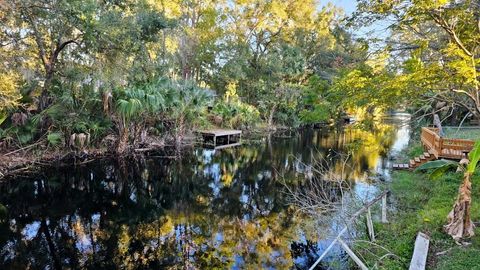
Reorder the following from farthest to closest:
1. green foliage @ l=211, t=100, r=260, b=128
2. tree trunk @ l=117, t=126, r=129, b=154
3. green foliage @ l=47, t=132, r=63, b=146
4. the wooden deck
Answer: green foliage @ l=211, t=100, r=260, b=128 < tree trunk @ l=117, t=126, r=129, b=154 < green foliage @ l=47, t=132, r=63, b=146 < the wooden deck

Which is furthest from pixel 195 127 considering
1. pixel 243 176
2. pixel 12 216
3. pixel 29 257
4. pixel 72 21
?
pixel 29 257

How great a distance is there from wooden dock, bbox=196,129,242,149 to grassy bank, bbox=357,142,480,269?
40.8 ft

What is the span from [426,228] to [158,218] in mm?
6390

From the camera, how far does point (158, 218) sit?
30.6ft

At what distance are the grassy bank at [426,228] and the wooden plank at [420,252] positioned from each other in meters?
0.14

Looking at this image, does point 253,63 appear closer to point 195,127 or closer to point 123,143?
point 195,127

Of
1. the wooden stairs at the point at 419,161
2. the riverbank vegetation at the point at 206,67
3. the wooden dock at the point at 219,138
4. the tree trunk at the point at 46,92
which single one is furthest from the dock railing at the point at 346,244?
the wooden dock at the point at 219,138

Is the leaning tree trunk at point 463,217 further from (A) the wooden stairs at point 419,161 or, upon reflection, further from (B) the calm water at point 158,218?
(A) the wooden stairs at point 419,161

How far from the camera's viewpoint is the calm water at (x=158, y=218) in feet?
22.9

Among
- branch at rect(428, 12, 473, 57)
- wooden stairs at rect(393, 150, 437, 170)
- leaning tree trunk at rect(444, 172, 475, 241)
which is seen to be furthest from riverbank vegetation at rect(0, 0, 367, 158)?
wooden stairs at rect(393, 150, 437, 170)

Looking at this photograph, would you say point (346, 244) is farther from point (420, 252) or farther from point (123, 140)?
point (123, 140)

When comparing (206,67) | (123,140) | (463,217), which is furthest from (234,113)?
(463,217)

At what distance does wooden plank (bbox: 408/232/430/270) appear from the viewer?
534 centimetres

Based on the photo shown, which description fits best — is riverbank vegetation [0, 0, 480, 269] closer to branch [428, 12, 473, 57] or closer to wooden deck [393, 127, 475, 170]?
branch [428, 12, 473, 57]
